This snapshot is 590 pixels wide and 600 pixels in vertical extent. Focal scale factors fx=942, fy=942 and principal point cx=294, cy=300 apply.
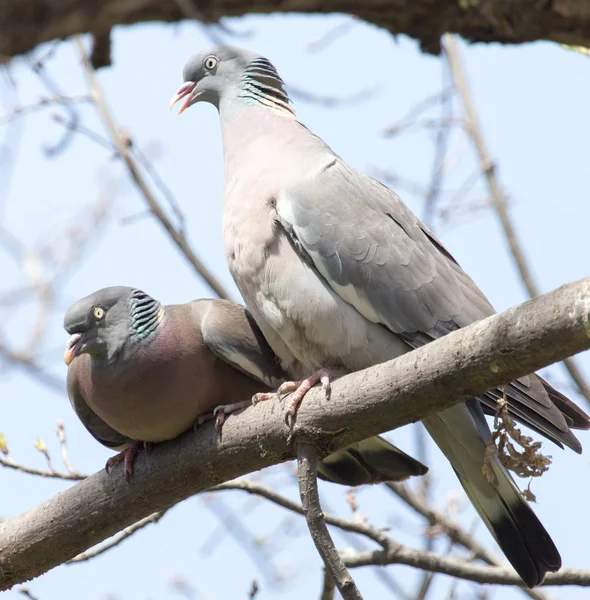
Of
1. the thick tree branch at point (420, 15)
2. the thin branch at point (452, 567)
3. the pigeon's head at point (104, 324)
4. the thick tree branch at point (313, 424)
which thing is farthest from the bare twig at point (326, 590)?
the thick tree branch at point (420, 15)

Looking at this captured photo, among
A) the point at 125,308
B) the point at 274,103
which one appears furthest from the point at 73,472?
the point at 274,103

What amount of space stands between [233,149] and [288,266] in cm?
75

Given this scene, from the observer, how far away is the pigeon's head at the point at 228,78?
420 centimetres

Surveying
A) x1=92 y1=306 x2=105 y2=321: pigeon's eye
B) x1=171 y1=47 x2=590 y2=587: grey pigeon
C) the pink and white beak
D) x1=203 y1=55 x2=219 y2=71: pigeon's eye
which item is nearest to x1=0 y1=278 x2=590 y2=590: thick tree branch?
x1=171 y1=47 x2=590 y2=587: grey pigeon

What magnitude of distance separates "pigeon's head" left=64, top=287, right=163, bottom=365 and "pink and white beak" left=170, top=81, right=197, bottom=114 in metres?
1.06

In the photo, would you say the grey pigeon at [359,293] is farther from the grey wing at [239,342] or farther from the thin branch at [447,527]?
the thin branch at [447,527]

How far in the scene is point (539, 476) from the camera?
2.81m

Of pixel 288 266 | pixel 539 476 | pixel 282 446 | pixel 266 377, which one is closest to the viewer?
pixel 539 476

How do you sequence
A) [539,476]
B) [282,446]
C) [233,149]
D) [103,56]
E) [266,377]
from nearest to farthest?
[539,476] → [282,446] → [103,56] → [266,377] → [233,149]

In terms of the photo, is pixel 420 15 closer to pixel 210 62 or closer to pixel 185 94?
pixel 210 62

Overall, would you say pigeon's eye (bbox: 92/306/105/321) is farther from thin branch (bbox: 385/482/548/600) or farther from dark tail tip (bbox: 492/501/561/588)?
dark tail tip (bbox: 492/501/561/588)

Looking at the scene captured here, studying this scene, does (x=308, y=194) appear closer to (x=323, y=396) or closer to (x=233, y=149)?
(x=233, y=149)

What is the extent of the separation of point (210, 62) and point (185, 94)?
184 mm

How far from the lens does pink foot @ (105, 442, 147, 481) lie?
3.34m
